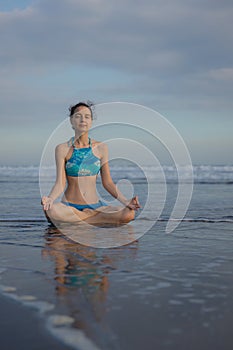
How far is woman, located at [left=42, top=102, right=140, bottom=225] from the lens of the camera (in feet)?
20.1

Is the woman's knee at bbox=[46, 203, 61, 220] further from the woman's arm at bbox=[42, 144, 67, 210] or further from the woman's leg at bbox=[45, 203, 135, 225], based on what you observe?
the woman's arm at bbox=[42, 144, 67, 210]

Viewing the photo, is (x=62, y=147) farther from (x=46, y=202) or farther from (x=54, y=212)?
(x=46, y=202)

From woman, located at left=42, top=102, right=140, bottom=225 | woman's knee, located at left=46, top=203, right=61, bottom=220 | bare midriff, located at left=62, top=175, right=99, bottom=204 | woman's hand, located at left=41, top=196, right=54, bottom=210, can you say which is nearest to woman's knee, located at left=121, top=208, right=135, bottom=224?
woman, located at left=42, top=102, right=140, bottom=225

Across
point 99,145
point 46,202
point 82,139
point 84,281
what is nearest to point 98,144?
point 99,145

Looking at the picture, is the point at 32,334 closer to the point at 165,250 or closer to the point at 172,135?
the point at 165,250

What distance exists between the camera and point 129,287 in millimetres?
2826

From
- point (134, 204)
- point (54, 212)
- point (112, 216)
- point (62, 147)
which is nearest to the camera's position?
point (134, 204)

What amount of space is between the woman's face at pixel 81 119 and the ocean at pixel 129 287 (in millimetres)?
1691

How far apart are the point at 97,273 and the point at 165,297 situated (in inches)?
28.8

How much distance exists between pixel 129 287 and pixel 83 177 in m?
3.66

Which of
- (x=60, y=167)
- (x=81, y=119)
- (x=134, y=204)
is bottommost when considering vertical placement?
(x=134, y=204)

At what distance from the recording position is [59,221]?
6.15 meters

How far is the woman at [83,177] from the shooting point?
6141 mm

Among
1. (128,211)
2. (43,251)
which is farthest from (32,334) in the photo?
(128,211)
